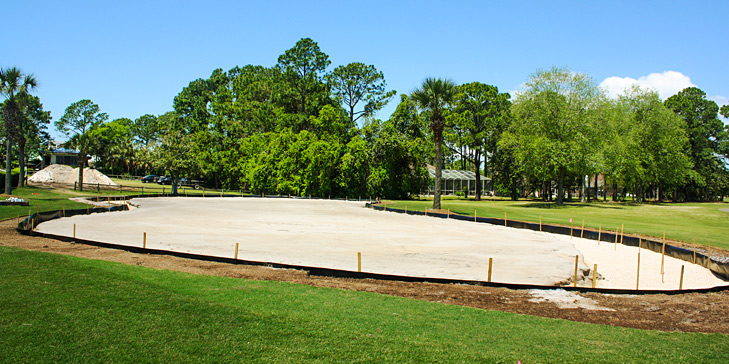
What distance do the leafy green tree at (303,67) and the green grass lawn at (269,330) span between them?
60.6 meters

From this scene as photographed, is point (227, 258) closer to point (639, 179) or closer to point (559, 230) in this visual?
point (559, 230)

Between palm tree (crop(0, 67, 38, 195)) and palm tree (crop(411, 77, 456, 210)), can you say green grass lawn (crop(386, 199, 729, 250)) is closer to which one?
palm tree (crop(411, 77, 456, 210))

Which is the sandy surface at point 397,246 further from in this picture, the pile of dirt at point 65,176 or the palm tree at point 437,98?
the pile of dirt at point 65,176

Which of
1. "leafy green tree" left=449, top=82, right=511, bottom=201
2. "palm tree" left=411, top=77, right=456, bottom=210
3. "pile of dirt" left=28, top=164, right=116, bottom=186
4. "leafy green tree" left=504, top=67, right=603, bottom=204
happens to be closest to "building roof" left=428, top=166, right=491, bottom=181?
"leafy green tree" left=449, top=82, right=511, bottom=201

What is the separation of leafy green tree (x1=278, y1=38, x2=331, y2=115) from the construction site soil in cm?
5702

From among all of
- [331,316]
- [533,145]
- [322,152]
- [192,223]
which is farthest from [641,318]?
[322,152]

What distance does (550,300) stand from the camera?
10188mm

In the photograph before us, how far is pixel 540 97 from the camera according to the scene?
2141 inches

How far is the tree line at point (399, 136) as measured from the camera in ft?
177

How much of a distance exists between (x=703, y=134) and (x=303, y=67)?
67.5m

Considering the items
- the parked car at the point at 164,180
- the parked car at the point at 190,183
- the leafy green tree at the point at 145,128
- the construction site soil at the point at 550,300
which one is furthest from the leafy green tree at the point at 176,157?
the leafy green tree at the point at 145,128

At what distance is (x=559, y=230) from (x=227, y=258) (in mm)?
19411

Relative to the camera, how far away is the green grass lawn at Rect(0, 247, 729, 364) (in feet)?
18.9

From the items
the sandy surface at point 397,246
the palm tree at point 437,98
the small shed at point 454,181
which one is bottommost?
Answer: the sandy surface at point 397,246
